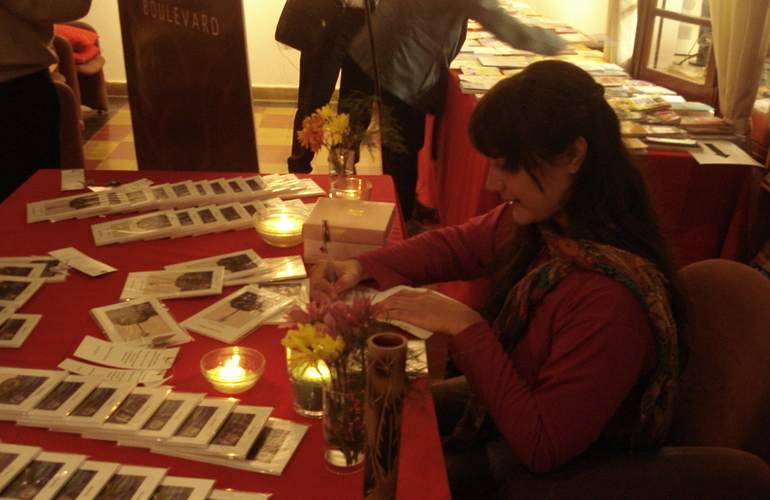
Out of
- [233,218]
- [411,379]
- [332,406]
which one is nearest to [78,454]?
[332,406]

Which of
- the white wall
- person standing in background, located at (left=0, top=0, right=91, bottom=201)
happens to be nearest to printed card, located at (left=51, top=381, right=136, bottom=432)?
person standing in background, located at (left=0, top=0, right=91, bottom=201)

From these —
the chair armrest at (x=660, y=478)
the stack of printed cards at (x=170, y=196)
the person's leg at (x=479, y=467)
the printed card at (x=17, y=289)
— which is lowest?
the person's leg at (x=479, y=467)

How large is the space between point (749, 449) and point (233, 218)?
4.06 ft

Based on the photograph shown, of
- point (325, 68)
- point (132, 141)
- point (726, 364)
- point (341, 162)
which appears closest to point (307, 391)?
point (726, 364)

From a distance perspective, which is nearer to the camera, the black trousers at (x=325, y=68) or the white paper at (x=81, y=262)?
the white paper at (x=81, y=262)

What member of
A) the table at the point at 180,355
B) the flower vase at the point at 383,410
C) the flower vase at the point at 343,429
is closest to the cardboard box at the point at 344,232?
the table at the point at 180,355

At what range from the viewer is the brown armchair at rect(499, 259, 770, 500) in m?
1.03

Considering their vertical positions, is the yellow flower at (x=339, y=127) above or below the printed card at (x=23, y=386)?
above

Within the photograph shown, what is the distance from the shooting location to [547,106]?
1.13 metres

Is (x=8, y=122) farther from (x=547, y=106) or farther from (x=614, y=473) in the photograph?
(x=614, y=473)

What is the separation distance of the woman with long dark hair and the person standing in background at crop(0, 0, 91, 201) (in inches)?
66.9

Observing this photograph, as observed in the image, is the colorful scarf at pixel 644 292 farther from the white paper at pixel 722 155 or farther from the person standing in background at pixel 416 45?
the person standing in background at pixel 416 45

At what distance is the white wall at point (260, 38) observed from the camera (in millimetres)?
5684

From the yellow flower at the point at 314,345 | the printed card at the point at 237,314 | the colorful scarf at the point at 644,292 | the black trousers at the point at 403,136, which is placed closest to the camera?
the yellow flower at the point at 314,345
